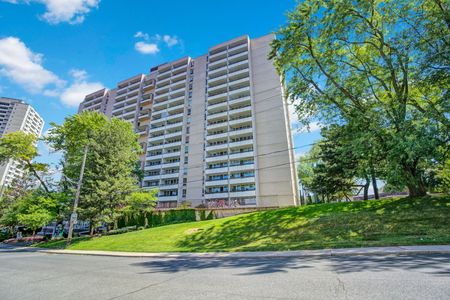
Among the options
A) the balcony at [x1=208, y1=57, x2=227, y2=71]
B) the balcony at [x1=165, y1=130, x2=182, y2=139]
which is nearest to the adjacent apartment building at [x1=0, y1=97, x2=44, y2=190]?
the balcony at [x1=165, y1=130, x2=182, y2=139]

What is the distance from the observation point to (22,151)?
28.3 meters

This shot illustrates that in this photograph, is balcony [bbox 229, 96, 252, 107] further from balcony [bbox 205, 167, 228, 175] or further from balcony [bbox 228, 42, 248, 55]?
balcony [bbox 205, 167, 228, 175]

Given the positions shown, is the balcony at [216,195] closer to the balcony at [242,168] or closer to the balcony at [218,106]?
the balcony at [242,168]

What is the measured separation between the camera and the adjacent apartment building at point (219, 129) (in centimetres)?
3891

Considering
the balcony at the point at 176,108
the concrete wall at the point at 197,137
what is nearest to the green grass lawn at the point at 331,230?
→ the concrete wall at the point at 197,137

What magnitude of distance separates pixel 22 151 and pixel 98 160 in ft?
50.5

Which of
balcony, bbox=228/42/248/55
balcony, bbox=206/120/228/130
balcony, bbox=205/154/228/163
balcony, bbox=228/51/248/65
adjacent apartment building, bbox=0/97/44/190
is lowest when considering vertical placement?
balcony, bbox=205/154/228/163

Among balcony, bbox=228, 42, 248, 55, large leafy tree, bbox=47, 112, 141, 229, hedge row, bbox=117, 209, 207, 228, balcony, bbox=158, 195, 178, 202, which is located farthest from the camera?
balcony, bbox=228, 42, 248, 55

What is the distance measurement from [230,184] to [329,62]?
27989 millimetres

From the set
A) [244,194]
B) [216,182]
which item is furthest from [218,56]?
[244,194]

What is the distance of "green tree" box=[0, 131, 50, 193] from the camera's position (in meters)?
27.5

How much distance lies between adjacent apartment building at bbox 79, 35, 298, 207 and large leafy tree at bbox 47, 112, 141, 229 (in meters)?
15.0

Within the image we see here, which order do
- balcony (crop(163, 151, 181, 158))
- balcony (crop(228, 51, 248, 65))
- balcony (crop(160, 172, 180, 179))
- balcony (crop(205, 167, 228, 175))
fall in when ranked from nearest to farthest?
balcony (crop(205, 167, 228, 175))
balcony (crop(160, 172, 180, 179))
balcony (crop(163, 151, 181, 158))
balcony (crop(228, 51, 248, 65))

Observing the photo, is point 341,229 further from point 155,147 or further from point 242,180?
point 155,147
